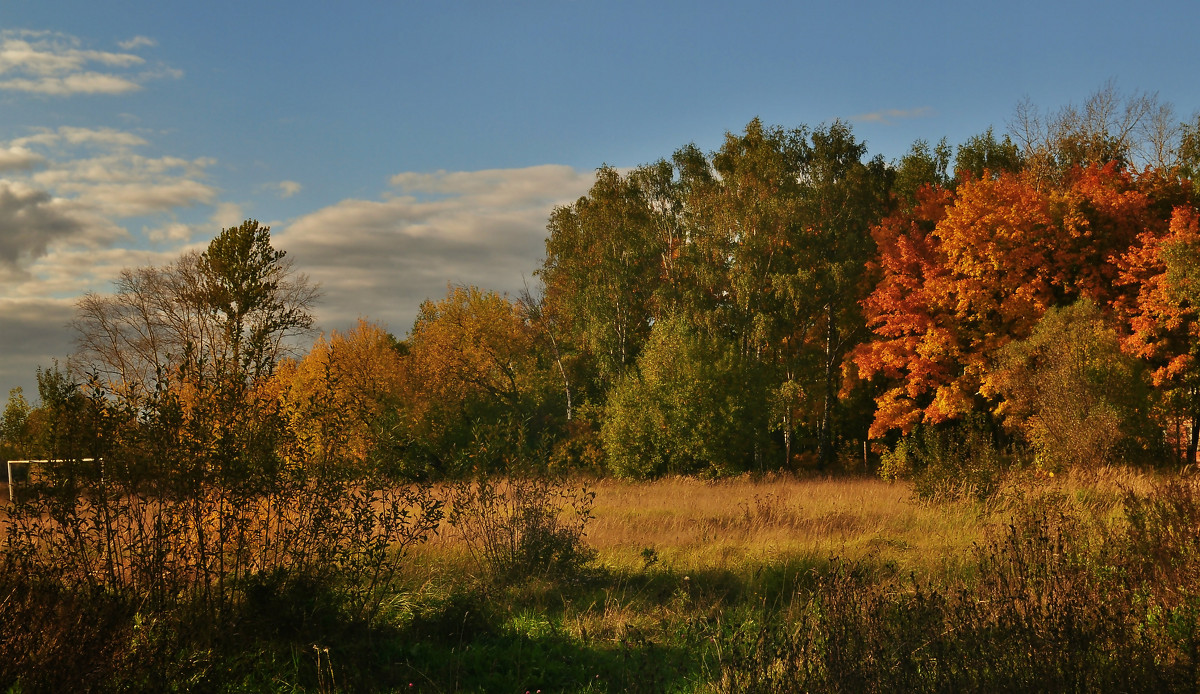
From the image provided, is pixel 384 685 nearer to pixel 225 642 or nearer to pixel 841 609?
pixel 225 642

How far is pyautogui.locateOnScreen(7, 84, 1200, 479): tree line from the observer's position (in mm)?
22609

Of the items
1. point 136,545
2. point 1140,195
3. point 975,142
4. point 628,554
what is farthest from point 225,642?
point 975,142

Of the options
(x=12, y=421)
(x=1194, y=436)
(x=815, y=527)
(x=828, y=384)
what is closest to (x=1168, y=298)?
(x=1194, y=436)

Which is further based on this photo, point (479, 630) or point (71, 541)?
point (479, 630)

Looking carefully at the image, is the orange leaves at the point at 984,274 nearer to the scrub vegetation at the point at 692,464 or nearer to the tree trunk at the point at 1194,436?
the scrub vegetation at the point at 692,464

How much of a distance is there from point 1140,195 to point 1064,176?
140 inches

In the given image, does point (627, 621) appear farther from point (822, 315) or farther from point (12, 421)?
point (12, 421)

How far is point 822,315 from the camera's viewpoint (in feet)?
106

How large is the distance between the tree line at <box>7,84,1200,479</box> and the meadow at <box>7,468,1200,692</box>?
29.0ft

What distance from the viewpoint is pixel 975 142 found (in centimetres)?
3406

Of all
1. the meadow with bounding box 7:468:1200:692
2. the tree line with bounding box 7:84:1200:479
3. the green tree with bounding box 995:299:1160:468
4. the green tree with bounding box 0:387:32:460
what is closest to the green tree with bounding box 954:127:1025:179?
the tree line with bounding box 7:84:1200:479

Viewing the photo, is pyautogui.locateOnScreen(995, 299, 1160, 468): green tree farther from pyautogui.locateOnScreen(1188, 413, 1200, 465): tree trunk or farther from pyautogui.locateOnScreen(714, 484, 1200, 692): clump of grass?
pyautogui.locateOnScreen(714, 484, 1200, 692): clump of grass

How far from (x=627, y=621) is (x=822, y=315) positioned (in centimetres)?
2650

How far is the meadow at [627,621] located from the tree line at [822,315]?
8.85m
